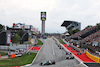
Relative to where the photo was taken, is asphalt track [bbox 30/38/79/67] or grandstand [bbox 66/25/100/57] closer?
asphalt track [bbox 30/38/79/67]

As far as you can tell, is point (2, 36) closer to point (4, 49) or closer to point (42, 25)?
point (4, 49)

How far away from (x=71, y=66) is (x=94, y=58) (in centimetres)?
848

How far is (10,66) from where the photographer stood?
61.8 ft

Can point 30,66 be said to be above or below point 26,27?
below

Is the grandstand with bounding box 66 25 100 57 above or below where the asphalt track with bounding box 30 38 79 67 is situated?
above

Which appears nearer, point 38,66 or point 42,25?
point 38,66

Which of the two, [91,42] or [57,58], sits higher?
[91,42]

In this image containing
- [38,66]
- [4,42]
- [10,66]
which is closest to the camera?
[10,66]

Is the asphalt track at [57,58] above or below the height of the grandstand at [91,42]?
below

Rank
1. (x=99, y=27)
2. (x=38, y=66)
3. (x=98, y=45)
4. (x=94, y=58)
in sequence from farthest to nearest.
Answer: (x=99, y=27) → (x=98, y=45) → (x=94, y=58) → (x=38, y=66)

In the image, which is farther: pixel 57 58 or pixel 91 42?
pixel 91 42

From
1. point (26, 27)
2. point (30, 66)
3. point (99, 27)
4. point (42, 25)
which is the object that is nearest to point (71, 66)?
point (30, 66)

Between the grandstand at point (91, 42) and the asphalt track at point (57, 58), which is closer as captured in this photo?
the asphalt track at point (57, 58)

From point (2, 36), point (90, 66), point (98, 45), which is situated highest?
point (2, 36)
